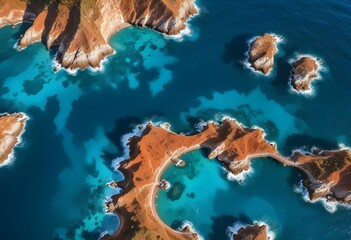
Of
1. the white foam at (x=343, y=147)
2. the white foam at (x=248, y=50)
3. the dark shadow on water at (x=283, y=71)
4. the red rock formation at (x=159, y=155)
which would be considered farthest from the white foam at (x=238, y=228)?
the white foam at (x=248, y=50)

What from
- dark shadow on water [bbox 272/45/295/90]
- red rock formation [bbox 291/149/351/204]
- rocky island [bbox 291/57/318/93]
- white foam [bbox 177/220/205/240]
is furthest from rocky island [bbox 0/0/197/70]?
red rock formation [bbox 291/149/351/204]

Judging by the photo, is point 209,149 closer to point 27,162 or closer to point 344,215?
point 344,215

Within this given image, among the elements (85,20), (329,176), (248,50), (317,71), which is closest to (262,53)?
(248,50)

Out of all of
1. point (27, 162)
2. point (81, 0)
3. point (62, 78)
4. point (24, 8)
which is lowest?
point (27, 162)

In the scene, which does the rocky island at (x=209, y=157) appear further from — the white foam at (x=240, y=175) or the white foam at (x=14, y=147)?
the white foam at (x=14, y=147)

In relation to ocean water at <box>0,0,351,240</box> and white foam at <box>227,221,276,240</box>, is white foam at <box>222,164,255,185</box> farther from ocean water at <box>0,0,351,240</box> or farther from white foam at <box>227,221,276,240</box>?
white foam at <box>227,221,276,240</box>

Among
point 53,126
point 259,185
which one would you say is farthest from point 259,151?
point 53,126
